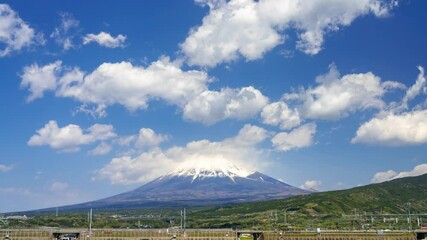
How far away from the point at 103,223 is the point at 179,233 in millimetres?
78816

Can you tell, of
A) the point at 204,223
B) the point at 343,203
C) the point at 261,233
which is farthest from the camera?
the point at 343,203

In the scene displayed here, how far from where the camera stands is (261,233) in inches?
2448

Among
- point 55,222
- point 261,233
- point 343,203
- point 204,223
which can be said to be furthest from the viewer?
point 343,203

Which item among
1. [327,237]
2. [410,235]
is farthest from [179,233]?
[410,235]

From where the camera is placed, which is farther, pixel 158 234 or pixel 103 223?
pixel 103 223

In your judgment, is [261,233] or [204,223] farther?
[204,223]

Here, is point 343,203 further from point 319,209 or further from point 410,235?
point 410,235

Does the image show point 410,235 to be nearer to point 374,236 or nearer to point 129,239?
point 374,236

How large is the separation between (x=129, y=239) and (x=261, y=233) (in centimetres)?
1758

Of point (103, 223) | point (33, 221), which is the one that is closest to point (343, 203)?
point (103, 223)

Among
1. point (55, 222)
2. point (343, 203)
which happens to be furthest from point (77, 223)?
point (343, 203)

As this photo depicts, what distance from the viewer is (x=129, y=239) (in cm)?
5962

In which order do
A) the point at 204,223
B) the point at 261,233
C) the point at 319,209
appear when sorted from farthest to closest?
1. the point at 319,209
2. the point at 204,223
3. the point at 261,233

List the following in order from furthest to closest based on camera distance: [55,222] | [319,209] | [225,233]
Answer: [319,209], [55,222], [225,233]
